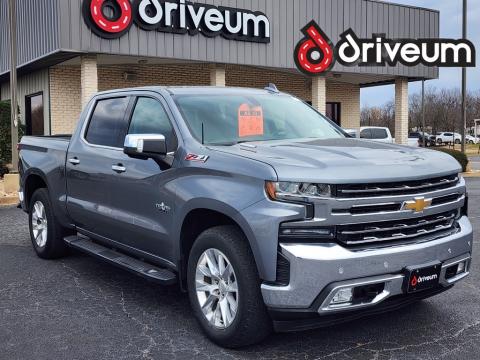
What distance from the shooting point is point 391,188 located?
357 cm

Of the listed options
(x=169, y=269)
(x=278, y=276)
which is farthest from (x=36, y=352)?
(x=278, y=276)

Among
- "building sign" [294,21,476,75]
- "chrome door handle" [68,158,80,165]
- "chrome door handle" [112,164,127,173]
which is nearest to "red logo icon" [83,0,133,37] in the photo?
"building sign" [294,21,476,75]

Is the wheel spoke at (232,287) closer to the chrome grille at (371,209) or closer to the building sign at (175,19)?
the chrome grille at (371,209)

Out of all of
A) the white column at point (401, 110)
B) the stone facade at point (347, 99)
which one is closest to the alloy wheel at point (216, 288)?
the white column at point (401, 110)

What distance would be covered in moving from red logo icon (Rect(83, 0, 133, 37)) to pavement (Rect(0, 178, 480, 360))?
11.2m

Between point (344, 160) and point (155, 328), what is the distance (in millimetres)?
1906

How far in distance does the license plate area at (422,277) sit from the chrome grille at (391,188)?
479mm

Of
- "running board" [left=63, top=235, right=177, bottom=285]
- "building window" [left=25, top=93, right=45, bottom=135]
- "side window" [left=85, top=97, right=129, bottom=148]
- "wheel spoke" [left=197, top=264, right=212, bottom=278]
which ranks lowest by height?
"running board" [left=63, top=235, right=177, bottom=285]

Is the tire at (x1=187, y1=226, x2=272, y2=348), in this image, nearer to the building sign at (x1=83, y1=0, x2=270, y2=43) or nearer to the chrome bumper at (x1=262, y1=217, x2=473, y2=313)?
the chrome bumper at (x1=262, y1=217, x2=473, y2=313)

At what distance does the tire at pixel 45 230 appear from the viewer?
6305 millimetres

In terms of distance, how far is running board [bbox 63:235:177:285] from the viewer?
4324mm

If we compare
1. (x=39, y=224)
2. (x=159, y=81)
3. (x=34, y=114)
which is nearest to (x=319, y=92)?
(x=159, y=81)

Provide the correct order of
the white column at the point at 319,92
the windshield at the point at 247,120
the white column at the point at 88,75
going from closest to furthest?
the windshield at the point at 247,120 < the white column at the point at 88,75 < the white column at the point at 319,92

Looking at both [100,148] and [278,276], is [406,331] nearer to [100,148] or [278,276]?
[278,276]
